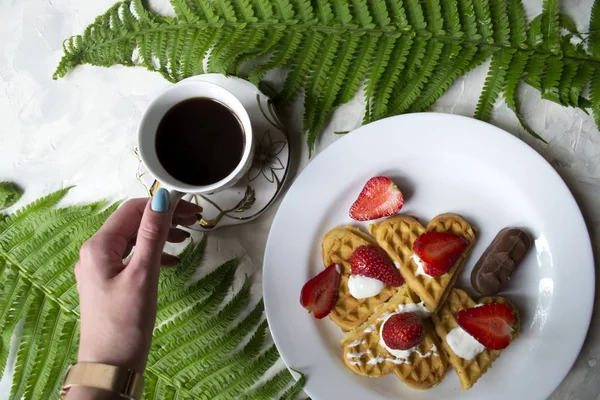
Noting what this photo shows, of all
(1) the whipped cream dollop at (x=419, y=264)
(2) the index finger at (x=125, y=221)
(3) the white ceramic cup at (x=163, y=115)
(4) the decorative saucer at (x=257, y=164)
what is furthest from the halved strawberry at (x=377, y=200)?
(2) the index finger at (x=125, y=221)

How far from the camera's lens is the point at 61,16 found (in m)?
1.86

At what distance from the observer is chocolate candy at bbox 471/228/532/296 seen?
4.88 ft

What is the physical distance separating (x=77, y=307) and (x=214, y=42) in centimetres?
90

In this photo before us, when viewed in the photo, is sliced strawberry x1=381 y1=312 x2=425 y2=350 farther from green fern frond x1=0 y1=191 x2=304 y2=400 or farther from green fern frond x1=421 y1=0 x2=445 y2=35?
green fern frond x1=421 y1=0 x2=445 y2=35

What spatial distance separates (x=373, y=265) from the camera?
1.59 meters

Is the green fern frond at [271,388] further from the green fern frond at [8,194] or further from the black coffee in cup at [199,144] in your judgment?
the green fern frond at [8,194]

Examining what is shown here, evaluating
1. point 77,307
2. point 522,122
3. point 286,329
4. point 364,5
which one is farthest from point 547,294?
point 77,307

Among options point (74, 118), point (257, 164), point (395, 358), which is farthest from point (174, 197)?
point (395, 358)

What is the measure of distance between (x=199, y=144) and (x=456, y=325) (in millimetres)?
939

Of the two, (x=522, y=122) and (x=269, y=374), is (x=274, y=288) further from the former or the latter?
(x=522, y=122)

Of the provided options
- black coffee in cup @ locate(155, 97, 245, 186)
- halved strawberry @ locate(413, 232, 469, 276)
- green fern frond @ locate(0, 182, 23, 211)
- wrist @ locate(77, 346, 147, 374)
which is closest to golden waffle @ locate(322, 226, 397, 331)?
halved strawberry @ locate(413, 232, 469, 276)

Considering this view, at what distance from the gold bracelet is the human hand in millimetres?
23

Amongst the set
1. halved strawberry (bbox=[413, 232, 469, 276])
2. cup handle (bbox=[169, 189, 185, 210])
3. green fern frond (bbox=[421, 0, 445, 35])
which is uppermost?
green fern frond (bbox=[421, 0, 445, 35])

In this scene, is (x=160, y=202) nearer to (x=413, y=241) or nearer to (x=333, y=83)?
(x=333, y=83)
